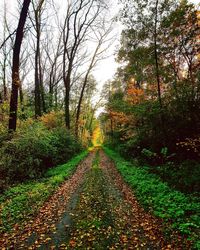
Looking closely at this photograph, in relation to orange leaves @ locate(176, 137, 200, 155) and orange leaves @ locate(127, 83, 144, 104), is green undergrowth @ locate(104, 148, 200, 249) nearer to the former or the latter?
orange leaves @ locate(176, 137, 200, 155)

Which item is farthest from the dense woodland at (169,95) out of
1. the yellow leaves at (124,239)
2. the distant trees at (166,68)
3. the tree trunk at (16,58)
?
the tree trunk at (16,58)

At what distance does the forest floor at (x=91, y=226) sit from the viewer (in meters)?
5.85

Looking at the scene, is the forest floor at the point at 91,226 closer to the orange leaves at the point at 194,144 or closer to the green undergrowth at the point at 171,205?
the green undergrowth at the point at 171,205

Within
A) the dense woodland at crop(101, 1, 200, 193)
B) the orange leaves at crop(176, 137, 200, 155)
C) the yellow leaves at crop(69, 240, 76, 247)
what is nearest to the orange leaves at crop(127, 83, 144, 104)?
the dense woodland at crop(101, 1, 200, 193)

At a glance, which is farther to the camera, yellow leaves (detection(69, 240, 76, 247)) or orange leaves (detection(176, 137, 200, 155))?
orange leaves (detection(176, 137, 200, 155))

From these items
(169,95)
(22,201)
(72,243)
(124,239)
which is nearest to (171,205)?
(124,239)

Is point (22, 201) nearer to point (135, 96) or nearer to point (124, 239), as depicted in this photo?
point (124, 239)

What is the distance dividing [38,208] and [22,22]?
369 inches

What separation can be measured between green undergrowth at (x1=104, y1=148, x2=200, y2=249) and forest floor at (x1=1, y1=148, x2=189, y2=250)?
318mm

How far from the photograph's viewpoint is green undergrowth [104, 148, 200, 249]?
20.6 feet

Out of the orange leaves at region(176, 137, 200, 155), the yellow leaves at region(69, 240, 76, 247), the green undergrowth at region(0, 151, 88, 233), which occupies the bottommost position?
the yellow leaves at region(69, 240, 76, 247)

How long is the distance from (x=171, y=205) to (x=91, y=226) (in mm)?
2694

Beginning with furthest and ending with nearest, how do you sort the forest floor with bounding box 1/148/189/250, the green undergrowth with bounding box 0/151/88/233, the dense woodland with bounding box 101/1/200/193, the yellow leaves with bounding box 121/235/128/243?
the dense woodland with bounding box 101/1/200/193 → the green undergrowth with bounding box 0/151/88/233 → the yellow leaves with bounding box 121/235/128/243 → the forest floor with bounding box 1/148/189/250

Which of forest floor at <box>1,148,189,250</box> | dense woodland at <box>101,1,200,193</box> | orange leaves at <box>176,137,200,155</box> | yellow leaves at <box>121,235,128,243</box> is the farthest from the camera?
dense woodland at <box>101,1,200,193</box>
